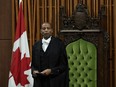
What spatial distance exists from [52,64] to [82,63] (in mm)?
1212

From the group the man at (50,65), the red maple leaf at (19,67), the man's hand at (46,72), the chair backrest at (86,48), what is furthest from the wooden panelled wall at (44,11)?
the man's hand at (46,72)

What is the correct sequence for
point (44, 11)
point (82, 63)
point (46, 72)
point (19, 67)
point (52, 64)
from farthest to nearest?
point (44, 11), point (19, 67), point (82, 63), point (52, 64), point (46, 72)

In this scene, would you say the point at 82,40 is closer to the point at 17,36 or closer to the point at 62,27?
the point at 62,27

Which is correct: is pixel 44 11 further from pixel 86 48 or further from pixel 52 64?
pixel 52 64

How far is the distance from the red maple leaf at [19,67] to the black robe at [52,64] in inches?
44.4

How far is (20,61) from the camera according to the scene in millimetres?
5180

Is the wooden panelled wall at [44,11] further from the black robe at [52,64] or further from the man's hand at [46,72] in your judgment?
the man's hand at [46,72]

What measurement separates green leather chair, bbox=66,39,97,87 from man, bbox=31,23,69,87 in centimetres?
104

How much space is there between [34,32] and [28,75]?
2.58ft

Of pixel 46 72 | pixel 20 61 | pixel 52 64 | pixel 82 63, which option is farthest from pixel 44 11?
pixel 46 72

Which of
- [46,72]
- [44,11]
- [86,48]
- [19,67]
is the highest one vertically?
[44,11]

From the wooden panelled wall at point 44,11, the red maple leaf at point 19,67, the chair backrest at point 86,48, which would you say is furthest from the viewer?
the wooden panelled wall at point 44,11

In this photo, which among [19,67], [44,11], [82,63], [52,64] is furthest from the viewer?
[44,11]

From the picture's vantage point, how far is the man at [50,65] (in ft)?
12.8
